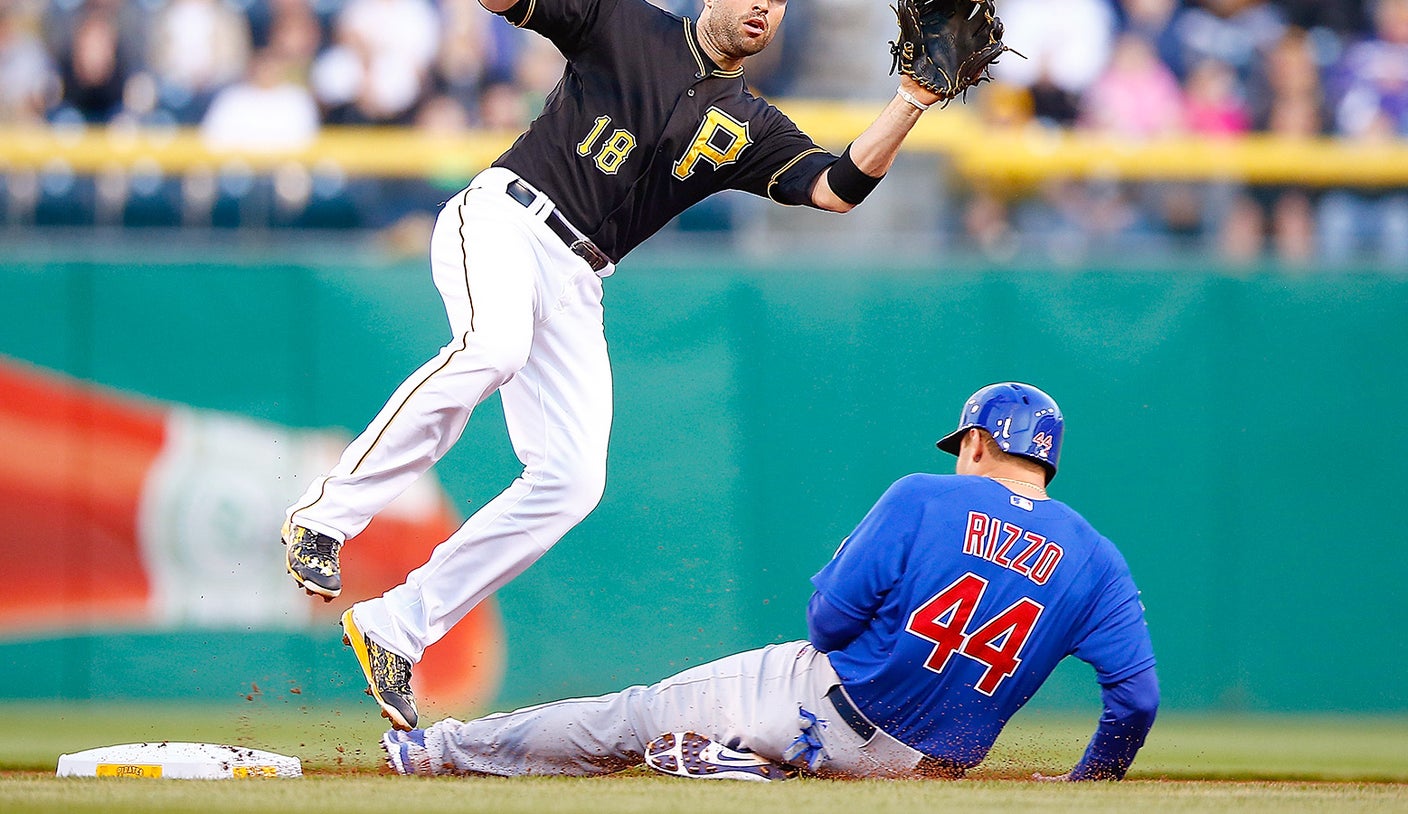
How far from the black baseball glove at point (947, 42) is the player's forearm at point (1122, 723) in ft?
5.78

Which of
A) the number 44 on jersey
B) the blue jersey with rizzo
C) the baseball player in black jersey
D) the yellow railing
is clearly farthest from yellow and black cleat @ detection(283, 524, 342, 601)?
the yellow railing

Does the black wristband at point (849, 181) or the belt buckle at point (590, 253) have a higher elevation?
the black wristband at point (849, 181)

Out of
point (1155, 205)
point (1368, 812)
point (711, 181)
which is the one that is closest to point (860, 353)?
point (1155, 205)

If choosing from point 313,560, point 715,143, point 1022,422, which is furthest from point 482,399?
point 1022,422

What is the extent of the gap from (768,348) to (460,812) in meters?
5.39

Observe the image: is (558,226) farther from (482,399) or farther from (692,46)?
(692,46)

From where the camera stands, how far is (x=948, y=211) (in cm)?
965

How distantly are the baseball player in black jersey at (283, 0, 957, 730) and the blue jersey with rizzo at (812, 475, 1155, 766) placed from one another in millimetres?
966

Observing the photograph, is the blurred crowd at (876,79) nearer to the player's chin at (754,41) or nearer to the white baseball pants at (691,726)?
the player's chin at (754,41)

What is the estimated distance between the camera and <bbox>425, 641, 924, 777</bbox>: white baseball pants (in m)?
4.74

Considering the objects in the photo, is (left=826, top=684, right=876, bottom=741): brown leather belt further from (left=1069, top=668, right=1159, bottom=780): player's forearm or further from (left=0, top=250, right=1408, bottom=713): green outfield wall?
(left=0, top=250, right=1408, bottom=713): green outfield wall

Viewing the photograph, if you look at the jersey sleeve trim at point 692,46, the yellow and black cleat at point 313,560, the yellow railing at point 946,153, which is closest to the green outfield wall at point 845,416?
the yellow railing at point 946,153

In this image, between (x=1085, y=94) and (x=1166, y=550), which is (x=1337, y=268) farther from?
(x=1085, y=94)

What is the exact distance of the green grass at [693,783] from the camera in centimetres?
383
